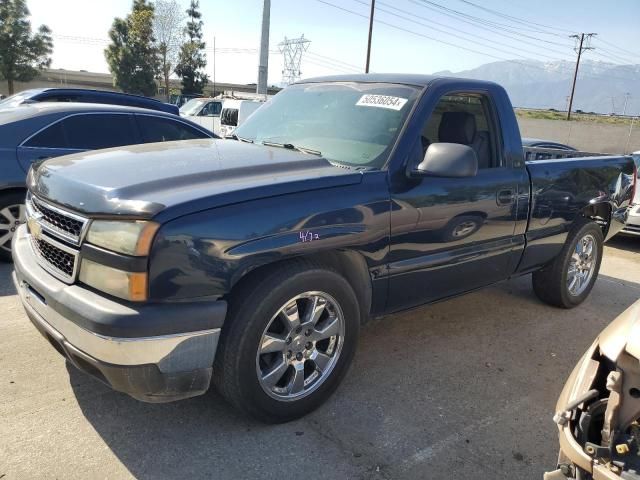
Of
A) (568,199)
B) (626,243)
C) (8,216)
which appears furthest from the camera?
(626,243)

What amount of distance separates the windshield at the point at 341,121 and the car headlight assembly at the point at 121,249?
139 centimetres

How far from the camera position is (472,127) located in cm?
397

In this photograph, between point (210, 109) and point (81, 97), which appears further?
point (210, 109)

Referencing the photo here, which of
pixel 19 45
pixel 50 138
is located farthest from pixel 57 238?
pixel 19 45

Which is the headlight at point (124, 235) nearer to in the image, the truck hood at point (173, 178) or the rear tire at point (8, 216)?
the truck hood at point (173, 178)

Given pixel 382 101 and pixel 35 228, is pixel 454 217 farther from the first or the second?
pixel 35 228

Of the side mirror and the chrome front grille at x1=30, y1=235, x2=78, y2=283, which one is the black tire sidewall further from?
the chrome front grille at x1=30, y1=235, x2=78, y2=283

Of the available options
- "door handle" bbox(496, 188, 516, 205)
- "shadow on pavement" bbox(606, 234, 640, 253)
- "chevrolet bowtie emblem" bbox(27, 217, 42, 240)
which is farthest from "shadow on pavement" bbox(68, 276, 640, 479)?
"shadow on pavement" bbox(606, 234, 640, 253)

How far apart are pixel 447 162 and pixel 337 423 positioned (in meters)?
1.62

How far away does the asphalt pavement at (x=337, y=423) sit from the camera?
8.57ft

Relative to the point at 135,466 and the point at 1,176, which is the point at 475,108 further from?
the point at 1,176

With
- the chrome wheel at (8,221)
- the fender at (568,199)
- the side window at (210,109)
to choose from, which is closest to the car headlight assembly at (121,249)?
the fender at (568,199)

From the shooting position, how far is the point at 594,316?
509 cm

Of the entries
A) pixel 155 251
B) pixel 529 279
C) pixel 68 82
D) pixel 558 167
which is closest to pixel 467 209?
pixel 558 167
